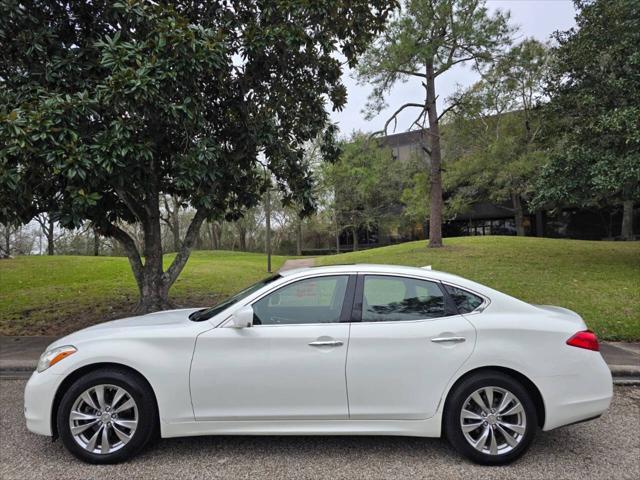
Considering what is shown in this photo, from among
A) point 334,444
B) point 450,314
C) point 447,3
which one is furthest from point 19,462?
point 447,3

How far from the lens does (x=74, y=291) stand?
11734mm

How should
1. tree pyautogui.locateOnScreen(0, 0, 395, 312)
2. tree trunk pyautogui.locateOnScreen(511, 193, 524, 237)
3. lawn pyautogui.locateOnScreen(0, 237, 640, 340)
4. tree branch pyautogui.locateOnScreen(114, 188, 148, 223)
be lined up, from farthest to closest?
1. tree trunk pyautogui.locateOnScreen(511, 193, 524, 237)
2. lawn pyautogui.locateOnScreen(0, 237, 640, 340)
3. tree branch pyautogui.locateOnScreen(114, 188, 148, 223)
4. tree pyautogui.locateOnScreen(0, 0, 395, 312)

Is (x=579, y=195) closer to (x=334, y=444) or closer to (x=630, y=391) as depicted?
(x=630, y=391)

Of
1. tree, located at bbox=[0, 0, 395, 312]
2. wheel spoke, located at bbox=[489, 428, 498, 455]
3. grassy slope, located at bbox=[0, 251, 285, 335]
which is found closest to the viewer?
wheel spoke, located at bbox=[489, 428, 498, 455]

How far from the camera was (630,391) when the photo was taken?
15.5 feet

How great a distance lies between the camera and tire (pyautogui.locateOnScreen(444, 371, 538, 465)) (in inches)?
125

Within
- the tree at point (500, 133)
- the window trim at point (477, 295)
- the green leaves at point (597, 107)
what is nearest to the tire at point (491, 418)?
the window trim at point (477, 295)

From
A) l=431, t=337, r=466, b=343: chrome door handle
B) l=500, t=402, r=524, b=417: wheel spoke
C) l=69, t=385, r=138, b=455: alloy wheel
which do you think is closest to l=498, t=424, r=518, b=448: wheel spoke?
l=500, t=402, r=524, b=417: wheel spoke

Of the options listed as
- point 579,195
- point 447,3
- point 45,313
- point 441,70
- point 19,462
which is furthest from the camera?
point 441,70

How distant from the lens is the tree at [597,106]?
10016mm

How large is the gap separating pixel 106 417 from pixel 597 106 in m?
13.2

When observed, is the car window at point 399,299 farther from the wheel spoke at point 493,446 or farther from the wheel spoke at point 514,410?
the wheel spoke at point 493,446

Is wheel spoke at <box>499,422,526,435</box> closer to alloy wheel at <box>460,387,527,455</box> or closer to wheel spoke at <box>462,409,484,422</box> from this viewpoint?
alloy wheel at <box>460,387,527,455</box>

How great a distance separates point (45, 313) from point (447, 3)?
52.5ft
